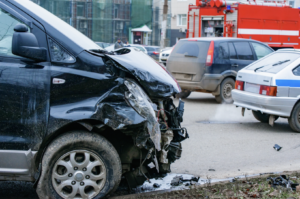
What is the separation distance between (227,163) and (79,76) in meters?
2.96

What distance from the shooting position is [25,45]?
3641 millimetres

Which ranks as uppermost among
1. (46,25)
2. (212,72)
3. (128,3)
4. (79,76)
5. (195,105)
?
(128,3)

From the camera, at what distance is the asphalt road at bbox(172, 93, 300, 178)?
562 centimetres

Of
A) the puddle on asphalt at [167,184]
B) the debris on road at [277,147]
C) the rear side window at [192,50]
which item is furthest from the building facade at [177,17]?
the puddle on asphalt at [167,184]

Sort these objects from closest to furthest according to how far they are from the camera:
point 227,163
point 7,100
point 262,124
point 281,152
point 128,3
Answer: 1. point 7,100
2. point 227,163
3. point 281,152
4. point 262,124
5. point 128,3

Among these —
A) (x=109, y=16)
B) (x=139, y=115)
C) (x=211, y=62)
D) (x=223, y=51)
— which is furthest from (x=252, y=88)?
(x=109, y=16)

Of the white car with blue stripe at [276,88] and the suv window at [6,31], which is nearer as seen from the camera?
the suv window at [6,31]

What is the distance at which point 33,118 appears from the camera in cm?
375

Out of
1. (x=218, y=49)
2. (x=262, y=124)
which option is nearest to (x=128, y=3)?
(x=218, y=49)

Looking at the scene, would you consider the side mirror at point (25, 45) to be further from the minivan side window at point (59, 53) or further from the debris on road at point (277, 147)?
the debris on road at point (277, 147)

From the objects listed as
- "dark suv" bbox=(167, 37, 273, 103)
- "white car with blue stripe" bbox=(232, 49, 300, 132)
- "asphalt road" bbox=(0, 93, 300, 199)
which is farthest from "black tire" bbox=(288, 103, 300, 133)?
"dark suv" bbox=(167, 37, 273, 103)

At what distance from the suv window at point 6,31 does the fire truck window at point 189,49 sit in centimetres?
819

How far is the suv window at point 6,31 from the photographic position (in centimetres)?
381

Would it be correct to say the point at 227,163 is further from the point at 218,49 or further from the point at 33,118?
the point at 218,49
